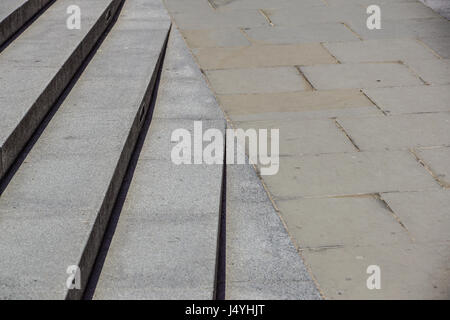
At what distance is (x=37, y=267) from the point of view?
2.95 m

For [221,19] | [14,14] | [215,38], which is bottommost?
[215,38]

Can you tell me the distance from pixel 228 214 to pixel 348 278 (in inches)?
37.2

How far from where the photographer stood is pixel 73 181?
147 inches

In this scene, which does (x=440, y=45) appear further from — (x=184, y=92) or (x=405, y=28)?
(x=184, y=92)

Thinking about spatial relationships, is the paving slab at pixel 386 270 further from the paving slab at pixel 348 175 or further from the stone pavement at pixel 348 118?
the paving slab at pixel 348 175

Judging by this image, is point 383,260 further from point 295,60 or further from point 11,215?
point 295,60

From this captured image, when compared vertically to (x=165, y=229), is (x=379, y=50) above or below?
above

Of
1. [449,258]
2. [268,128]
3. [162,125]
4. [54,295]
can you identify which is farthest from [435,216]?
[54,295]

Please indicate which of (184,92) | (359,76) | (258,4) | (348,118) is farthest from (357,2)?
(184,92)

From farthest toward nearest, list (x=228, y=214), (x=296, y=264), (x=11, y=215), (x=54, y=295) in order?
(x=228, y=214) < (x=296, y=264) < (x=11, y=215) < (x=54, y=295)

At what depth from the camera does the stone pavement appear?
380 cm

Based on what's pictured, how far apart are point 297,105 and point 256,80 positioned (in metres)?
0.74

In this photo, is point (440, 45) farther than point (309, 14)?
No

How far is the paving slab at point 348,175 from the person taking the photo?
14.6 ft
